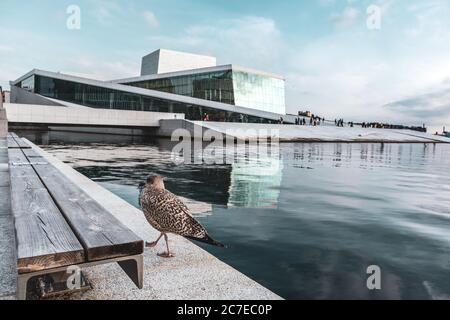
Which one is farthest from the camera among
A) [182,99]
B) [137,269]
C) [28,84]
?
[28,84]

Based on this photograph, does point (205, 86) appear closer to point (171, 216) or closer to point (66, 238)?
point (171, 216)

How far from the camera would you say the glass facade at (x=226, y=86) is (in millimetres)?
58875

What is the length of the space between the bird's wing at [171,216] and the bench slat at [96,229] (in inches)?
20.3

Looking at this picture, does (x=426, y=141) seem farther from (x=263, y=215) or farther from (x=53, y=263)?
(x=53, y=263)

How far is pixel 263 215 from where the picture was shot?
22.8ft

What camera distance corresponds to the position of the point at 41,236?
2.42 meters

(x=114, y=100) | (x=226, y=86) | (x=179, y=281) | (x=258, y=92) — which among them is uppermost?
(x=226, y=86)

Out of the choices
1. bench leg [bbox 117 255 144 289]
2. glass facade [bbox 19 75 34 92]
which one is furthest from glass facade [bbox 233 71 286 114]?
bench leg [bbox 117 255 144 289]

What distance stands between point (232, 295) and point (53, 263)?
140cm

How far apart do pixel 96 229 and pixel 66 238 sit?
24 cm

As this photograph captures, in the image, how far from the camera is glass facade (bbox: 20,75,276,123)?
2146 inches

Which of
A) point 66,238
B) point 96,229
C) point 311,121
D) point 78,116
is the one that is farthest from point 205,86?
point 66,238

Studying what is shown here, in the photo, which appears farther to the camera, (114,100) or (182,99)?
(114,100)

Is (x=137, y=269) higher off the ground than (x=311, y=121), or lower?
lower
